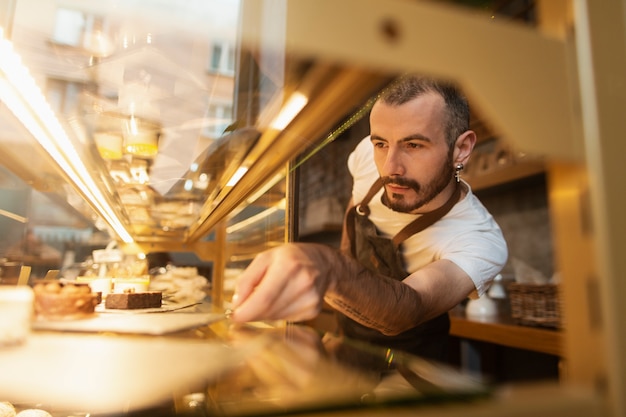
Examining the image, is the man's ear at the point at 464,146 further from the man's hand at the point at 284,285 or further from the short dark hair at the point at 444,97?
the man's hand at the point at 284,285

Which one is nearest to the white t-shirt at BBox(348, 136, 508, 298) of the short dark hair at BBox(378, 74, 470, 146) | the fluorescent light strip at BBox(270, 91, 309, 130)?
the short dark hair at BBox(378, 74, 470, 146)

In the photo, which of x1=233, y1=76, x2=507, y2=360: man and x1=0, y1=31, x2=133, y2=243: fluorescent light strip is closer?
x1=0, y1=31, x2=133, y2=243: fluorescent light strip

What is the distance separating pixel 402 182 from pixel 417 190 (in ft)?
0.10

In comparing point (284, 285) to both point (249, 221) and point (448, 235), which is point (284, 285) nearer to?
point (249, 221)

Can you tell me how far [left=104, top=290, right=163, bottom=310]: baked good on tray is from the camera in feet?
2.12

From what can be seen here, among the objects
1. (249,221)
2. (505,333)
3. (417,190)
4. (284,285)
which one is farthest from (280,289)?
(505,333)

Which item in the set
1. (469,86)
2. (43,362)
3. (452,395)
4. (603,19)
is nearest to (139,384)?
(43,362)

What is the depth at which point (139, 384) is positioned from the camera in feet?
1.29

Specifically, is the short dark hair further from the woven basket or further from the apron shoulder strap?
the woven basket

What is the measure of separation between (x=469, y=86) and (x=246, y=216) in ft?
1.27

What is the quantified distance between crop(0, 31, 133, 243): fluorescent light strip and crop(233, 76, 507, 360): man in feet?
1.27

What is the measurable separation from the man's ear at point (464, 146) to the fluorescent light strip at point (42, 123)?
→ 1.92 ft

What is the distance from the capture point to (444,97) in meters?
0.77

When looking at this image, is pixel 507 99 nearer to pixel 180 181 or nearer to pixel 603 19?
pixel 603 19
